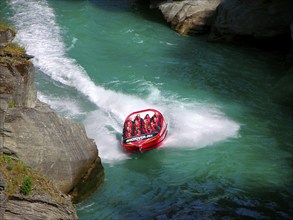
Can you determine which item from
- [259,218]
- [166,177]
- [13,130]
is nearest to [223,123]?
[166,177]

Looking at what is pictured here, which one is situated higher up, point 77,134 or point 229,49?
point 77,134

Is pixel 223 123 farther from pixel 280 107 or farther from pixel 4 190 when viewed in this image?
pixel 4 190

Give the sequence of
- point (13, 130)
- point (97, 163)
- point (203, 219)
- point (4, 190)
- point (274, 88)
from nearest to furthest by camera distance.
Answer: point (4, 190) → point (13, 130) → point (203, 219) → point (97, 163) → point (274, 88)

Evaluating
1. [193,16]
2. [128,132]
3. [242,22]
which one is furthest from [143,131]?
[193,16]

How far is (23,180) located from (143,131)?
862 centimetres

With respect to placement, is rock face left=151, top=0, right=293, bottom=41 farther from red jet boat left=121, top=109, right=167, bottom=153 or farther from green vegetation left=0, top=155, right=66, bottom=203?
green vegetation left=0, top=155, right=66, bottom=203

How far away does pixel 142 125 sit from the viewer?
19672 millimetres

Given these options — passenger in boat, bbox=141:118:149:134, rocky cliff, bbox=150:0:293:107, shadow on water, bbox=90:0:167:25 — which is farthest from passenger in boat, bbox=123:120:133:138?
shadow on water, bbox=90:0:167:25

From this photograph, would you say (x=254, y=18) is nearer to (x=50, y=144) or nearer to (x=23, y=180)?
(x=50, y=144)

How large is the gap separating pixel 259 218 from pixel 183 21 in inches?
813

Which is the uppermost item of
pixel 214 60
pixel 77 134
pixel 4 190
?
pixel 4 190

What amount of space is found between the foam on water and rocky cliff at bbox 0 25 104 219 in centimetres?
391

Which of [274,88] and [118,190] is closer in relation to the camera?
[118,190]

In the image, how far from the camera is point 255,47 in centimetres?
3000
